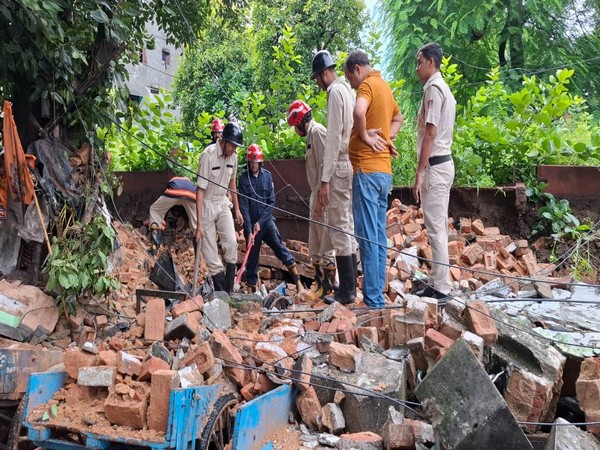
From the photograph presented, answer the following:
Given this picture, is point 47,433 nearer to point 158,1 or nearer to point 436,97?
point 436,97

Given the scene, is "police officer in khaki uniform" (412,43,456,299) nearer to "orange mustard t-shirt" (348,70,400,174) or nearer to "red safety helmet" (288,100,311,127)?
"orange mustard t-shirt" (348,70,400,174)

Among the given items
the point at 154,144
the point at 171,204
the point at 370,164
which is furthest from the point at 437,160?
A: the point at 154,144

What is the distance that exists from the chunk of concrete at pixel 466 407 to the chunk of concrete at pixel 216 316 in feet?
5.14

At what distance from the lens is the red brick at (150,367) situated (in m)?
3.46

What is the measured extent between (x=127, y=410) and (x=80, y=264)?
2.23 metres

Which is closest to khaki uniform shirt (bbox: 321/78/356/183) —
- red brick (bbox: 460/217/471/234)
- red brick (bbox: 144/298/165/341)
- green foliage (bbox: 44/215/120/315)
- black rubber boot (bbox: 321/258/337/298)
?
black rubber boot (bbox: 321/258/337/298)

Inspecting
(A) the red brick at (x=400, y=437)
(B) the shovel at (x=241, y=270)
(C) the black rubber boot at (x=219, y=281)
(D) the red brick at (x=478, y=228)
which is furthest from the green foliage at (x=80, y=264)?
(D) the red brick at (x=478, y=228)

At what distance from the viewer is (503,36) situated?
14211 millimetres

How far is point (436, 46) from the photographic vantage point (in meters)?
4.96

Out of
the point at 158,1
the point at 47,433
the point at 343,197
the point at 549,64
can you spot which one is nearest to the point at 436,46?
the point at 343,197

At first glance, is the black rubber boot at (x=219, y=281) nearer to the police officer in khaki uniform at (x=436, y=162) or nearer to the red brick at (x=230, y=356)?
the police officer in khaki uniform at (x=436, y=162)

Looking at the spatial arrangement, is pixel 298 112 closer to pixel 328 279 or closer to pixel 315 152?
pixel 315 152

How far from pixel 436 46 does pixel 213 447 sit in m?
3.53

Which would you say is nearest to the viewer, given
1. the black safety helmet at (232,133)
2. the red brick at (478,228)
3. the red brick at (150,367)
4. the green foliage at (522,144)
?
the red brick at (150,367)
